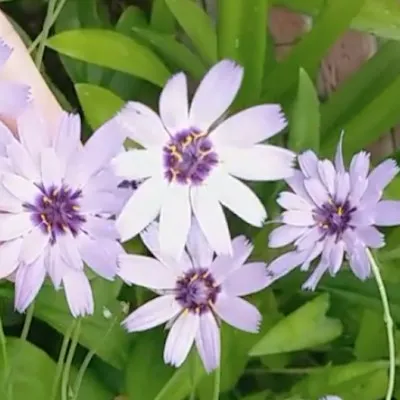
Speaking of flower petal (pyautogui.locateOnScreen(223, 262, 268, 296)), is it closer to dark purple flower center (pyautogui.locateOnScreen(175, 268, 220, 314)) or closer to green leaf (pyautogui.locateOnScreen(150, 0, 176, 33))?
dark purple flower center (pyautogui.locateOnScreen(175, 268, 220, 314))

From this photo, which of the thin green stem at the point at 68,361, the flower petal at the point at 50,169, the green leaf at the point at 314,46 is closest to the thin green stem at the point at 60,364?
the thin green stem at the point at 68,361

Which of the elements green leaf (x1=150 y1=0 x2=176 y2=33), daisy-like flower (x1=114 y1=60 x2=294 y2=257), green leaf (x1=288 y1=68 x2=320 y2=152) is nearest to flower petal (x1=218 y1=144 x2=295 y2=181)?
daisy-like flower (x1=114 y1=60 x2=294 y2=257)

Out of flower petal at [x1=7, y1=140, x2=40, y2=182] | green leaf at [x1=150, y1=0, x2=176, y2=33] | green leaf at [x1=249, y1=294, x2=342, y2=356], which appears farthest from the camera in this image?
green leaf at [x1=150, y1=0, x2=176, y2=33]

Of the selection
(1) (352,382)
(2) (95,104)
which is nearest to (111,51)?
(2) (95,104)

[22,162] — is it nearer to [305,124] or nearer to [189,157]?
[189,157]

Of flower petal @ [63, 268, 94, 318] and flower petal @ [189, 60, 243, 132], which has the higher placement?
flower petal @ [189, 60, 243, 132]

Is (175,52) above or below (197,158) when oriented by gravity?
above

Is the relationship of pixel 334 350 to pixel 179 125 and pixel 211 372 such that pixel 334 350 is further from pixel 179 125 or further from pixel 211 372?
pixel 179 125
